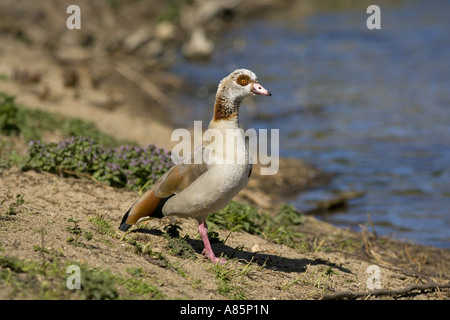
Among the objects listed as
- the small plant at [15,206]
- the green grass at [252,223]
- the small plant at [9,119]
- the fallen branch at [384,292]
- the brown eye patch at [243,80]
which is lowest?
the fallen branch at [384,292]

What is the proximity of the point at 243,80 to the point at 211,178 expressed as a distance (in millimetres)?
932

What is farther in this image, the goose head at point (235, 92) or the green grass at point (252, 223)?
the green grass at point (252, 223)

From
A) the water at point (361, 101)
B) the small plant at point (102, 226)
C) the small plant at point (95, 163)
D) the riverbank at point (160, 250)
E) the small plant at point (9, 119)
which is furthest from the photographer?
the water at point (361, 101)

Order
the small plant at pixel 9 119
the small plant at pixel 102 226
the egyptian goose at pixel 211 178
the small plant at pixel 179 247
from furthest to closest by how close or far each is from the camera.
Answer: the small plant at pixel 9 119 < the small plant at pixel 102 226 < the small plant at pixel 179 247 < the egyptian goose at pixel 211 178

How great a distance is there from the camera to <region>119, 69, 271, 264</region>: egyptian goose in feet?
17.8

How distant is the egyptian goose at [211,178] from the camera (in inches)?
214

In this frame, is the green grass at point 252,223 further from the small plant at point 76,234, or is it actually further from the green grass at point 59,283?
the green grass at point 59,283

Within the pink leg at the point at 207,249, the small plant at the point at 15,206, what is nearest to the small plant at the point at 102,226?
the small plant at the point at 15,206

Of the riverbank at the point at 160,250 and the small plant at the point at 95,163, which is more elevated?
the small plant at the point at 95,163

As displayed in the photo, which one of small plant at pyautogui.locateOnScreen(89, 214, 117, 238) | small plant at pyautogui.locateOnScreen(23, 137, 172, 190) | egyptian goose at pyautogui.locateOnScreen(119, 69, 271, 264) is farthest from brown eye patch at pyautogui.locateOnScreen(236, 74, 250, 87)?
small plant at pyautogui.locateOnScreen(23, 137, 172, 190)
